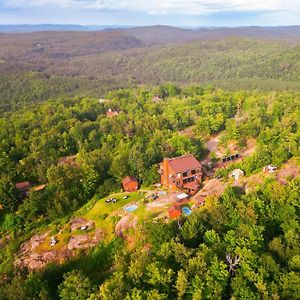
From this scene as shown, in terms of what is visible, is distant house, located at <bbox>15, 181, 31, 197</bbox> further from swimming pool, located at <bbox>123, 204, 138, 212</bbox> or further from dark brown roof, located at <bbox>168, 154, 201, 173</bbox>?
dark brown roof, located at <bbox>168, 154, 201, 173</bbox>

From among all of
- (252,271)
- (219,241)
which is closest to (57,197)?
(219,241)

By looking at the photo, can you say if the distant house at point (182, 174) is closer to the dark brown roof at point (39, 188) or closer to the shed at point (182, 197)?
the shed at point (182, 197)

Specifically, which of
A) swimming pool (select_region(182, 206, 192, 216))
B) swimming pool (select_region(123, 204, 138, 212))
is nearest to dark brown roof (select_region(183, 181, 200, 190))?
swimming pool (select_region(182, 206, 192, 216))

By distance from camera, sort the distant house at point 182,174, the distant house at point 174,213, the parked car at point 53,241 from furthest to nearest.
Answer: the distant house at point 182,174
the parked car at point 53,241
the distant house at point 174,213

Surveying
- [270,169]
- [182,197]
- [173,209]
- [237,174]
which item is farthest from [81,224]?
[270,169]

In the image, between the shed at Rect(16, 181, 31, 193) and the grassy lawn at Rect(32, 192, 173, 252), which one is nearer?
the grassy lawn at Rect(32, 192, 173, 252)

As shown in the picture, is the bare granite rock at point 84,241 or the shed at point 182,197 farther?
the shed at point 182,197

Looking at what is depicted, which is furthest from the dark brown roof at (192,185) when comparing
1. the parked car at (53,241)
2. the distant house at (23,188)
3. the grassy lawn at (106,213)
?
the distant house at (23,188)
